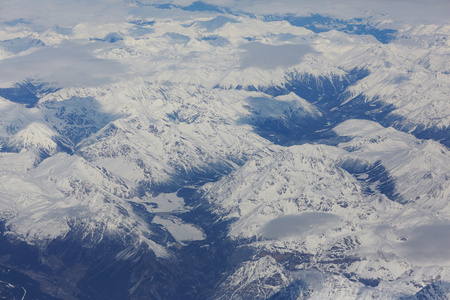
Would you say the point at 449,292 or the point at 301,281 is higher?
the point at 449,292

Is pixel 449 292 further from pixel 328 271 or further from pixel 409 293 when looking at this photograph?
pixel 328 271

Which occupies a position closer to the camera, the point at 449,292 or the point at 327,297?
the point at 449,292

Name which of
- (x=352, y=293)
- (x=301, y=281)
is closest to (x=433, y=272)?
(x=352, y=293)

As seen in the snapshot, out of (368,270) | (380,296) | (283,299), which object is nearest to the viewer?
(380,296)

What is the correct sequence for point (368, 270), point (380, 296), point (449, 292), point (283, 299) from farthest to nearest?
1. point (368, 270)
2. point (283, 299)
3. point (380, 296)
4. point (449, 292)

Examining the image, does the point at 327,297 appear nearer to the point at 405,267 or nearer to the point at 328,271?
the point at 328,271

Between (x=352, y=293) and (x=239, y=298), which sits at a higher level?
(x=352, y=293)

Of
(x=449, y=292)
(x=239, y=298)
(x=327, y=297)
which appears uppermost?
(x=449, y=292)

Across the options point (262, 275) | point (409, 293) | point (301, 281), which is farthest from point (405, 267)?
point (262, 275)

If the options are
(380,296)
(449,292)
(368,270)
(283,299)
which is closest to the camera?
(449,292)
